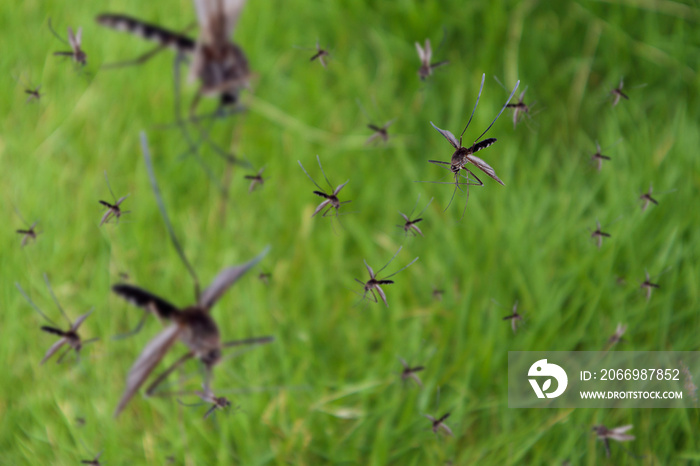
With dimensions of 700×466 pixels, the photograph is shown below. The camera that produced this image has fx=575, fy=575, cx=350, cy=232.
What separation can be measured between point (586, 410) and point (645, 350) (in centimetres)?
26

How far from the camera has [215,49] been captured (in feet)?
5.44

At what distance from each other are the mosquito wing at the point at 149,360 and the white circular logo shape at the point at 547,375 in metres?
0.95

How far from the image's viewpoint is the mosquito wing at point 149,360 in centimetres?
124

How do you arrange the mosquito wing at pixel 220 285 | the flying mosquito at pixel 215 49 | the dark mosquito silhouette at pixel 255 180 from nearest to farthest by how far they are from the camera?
the mosquito wing at pixel 220 285, the flying mosquito at pixel 215 49, the dark mosquito silhouette at pixel 255 180

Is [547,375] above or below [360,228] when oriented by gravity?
below

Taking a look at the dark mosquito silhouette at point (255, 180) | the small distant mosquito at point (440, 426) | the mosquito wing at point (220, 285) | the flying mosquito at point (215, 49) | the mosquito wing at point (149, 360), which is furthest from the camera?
the dark mosquito silhouette at point (255, 180)

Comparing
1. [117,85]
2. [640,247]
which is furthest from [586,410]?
[117,85]

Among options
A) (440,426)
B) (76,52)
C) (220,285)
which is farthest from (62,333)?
(440,426)

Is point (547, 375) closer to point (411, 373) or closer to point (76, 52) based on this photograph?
point (411, 373)

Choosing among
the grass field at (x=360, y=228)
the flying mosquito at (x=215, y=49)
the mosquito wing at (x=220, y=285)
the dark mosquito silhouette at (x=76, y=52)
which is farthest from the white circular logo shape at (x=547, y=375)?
the dark mosquito silhouette at (x=76, y=52)

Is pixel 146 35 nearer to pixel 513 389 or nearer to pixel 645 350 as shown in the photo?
pixel 513 389

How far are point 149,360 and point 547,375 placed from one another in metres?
1.03

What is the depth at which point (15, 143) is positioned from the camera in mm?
1980

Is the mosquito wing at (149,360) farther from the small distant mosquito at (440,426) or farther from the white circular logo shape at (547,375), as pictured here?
the white circular logo shape at (547,375)
